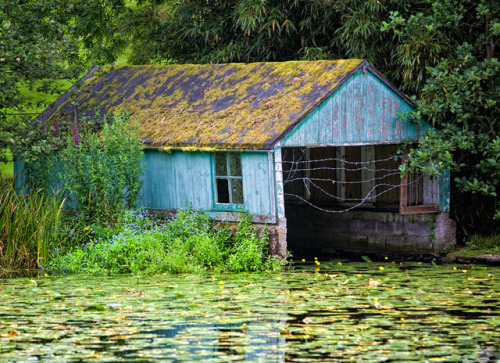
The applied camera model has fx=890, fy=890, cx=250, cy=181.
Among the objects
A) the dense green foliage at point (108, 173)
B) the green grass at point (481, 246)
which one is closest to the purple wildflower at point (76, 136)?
the dense green foliage at point (108, 173)

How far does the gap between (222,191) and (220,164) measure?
573 millimetres

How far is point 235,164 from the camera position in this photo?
17.2 m

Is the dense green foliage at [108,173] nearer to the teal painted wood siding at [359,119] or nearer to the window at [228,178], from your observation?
the window at [228,178]

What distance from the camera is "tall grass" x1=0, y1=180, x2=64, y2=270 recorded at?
1574 centimetres

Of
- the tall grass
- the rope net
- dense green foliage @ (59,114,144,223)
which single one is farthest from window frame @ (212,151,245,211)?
the tall grass

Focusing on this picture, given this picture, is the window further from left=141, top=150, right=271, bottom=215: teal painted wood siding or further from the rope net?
the rope net

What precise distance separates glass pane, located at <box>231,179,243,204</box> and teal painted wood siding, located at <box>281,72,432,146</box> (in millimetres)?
1366

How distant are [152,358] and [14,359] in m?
1.42

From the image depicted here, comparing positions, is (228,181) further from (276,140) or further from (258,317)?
(258,317)

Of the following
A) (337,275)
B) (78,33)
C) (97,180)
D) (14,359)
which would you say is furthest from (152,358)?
(78,33)

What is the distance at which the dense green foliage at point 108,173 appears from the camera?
1761cm

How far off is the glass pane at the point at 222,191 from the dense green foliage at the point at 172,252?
695mm

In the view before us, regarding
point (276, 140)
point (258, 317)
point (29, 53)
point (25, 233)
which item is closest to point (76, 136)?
point (29, 53)

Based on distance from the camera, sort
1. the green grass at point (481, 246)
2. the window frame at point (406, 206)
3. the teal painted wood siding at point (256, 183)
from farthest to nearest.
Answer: the window frame at point (406, 206)
the green grass at point (481, 246)
the teal painted wood siding at point (256, 183)
